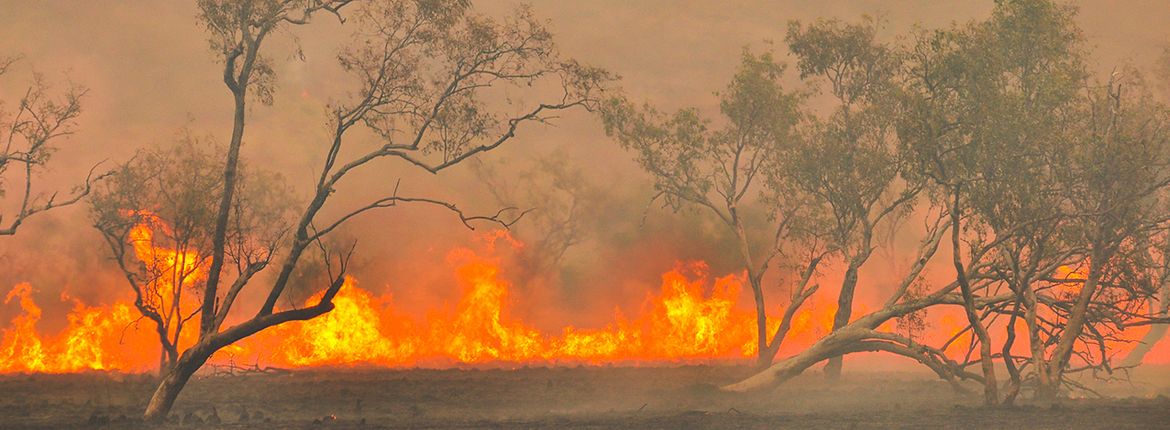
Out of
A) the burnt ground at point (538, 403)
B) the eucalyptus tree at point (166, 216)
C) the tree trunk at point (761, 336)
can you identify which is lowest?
the burnt ground at point (538, 403)

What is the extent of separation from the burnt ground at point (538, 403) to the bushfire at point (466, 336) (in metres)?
4.33

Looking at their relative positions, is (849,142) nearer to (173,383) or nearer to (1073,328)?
(1073,328)

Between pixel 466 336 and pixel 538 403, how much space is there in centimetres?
2293

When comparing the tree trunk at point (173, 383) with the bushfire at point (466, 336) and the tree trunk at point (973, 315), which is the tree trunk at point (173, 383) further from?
the bushfire at point (466, 336)

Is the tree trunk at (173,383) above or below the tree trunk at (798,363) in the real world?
below

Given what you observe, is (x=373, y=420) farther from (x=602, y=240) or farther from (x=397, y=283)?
(x=602, y=240)

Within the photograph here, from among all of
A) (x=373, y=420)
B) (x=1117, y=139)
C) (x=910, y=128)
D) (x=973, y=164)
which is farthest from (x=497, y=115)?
(x=1117, y=139)

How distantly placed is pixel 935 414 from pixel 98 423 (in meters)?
23.2

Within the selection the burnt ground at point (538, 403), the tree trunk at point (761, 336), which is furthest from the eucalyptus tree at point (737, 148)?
the burnt ground at point (538, 403)

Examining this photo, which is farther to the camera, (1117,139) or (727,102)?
(727,102)

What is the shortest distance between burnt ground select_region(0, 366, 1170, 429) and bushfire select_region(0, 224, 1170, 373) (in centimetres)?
433

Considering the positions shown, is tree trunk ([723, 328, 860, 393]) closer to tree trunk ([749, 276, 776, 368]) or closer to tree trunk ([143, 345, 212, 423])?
tree trunk ([749, 276, 776, 368])

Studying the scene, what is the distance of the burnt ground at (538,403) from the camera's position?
29844 mm

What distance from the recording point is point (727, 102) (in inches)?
1978
